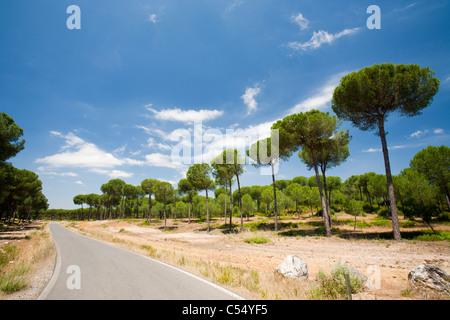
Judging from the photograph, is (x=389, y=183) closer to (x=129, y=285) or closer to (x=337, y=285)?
(x=337, y=285)

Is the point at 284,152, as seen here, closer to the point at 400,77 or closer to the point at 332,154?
the point at 332,154

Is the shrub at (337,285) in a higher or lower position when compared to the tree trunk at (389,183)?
lower

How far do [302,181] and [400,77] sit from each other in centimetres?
7039

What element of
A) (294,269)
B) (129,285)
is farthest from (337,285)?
(129,285)

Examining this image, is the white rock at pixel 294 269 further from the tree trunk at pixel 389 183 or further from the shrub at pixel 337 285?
the tree trunk at pixel 389 183

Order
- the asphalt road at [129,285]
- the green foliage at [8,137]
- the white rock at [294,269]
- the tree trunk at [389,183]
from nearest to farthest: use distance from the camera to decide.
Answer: the asphalt road at [129,285] < the white rock at [294,269] < the tree trunk at [389,183] < the green foliage at [8,137]

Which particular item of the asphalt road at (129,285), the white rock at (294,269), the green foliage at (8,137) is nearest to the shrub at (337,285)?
the white rock at (294,269)

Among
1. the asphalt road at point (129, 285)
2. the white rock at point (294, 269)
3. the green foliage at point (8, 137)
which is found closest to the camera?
the asphalt road at point (129, 285)

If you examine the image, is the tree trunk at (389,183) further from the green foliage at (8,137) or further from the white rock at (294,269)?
the green foliage at (8,137)

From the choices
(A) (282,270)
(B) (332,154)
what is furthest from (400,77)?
(A) (282,270)

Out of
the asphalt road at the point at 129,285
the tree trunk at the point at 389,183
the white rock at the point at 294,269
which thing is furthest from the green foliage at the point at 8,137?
the tree trunk at the point at 389,183

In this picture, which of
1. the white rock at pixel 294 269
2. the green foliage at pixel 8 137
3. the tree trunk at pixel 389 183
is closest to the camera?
the white rock at pixel 294 269

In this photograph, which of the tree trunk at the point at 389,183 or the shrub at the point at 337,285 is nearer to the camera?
the shrub at the point at 337,285

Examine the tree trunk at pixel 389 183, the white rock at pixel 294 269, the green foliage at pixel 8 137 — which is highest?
the green foliage at pixel 8 137
